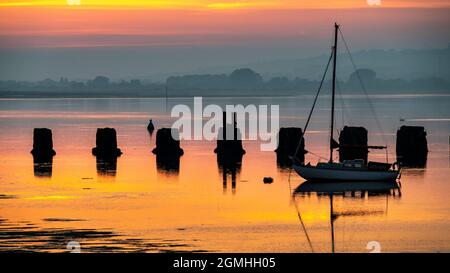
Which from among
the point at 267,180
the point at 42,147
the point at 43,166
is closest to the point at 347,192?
the point at 267,180

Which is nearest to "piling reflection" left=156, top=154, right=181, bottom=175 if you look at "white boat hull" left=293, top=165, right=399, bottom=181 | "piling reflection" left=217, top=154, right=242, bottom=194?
"piling reflection" left=217, top=154, right=242, bottom=194

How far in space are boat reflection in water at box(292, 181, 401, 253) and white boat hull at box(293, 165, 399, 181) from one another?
0.31 meters

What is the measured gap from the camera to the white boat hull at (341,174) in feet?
215

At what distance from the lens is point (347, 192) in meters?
61.9

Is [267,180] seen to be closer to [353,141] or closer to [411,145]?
[353,141]

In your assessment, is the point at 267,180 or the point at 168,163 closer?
the point at 267,180

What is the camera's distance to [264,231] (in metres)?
45.8

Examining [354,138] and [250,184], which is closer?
[250,184]

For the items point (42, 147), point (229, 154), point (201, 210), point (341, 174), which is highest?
point (42, 147)

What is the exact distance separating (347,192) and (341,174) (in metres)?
3.80

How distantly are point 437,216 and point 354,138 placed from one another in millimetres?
35007

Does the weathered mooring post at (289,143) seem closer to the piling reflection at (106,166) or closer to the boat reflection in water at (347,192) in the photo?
the piling reflection at (106,166)
